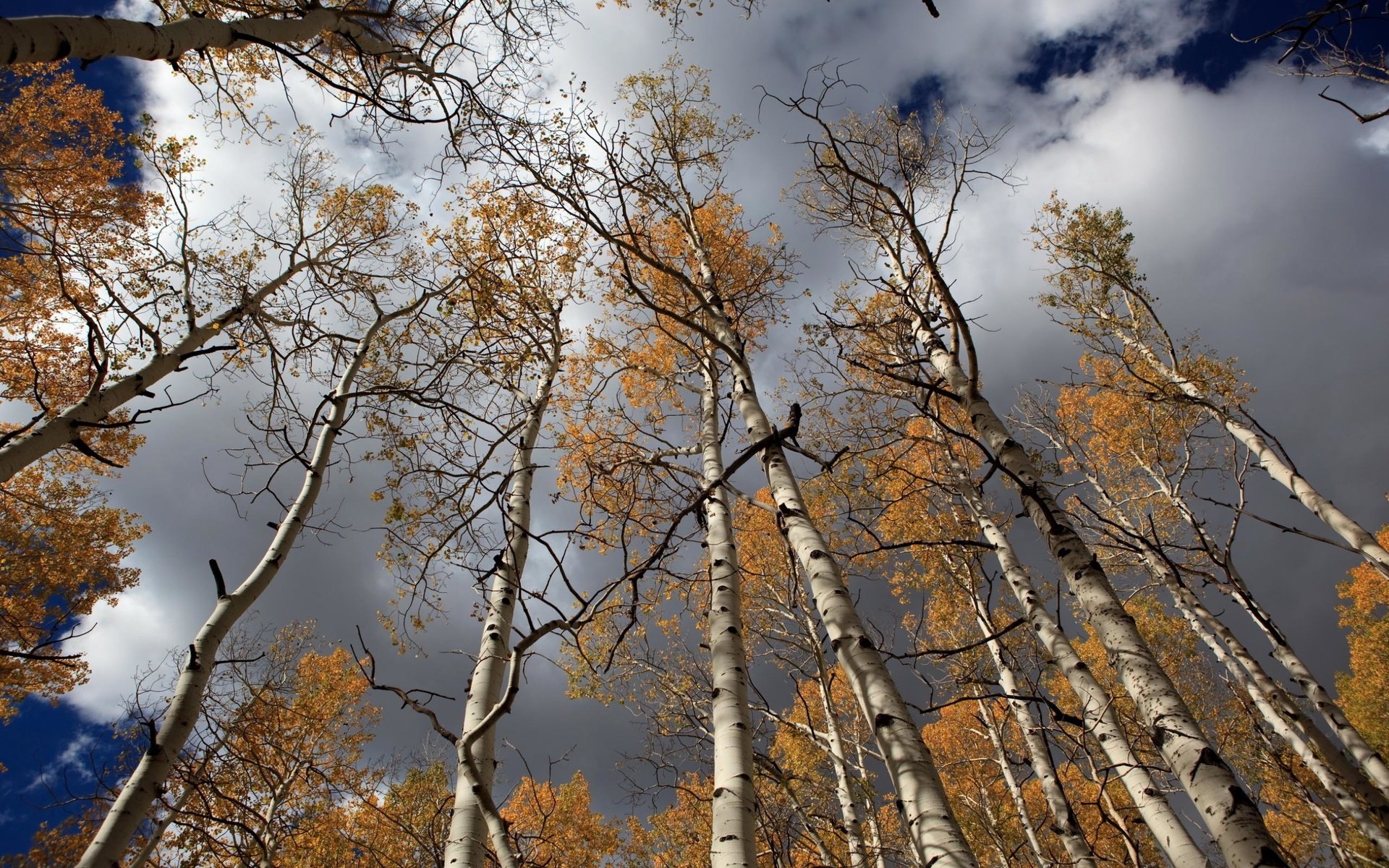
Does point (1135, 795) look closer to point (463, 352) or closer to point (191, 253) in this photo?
point (463, 352)

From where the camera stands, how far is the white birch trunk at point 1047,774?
4.01 metres

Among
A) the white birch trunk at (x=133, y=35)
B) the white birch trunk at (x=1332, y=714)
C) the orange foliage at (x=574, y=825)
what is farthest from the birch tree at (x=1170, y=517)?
the orange foliage at (x=574, y=825)

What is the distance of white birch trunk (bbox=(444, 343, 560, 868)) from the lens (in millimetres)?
3080

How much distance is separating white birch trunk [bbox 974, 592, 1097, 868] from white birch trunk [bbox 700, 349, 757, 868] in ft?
4.24

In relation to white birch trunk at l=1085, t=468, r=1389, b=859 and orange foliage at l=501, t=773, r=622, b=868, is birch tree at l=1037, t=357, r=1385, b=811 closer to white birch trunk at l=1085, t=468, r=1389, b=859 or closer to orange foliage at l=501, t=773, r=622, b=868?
white birch trunk at l=1085, t=468, r=1389, b=859

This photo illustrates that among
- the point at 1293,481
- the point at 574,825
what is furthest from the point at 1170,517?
the point at 574,825

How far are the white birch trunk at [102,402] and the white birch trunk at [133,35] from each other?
85.2 inches

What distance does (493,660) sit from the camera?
13.1 ft

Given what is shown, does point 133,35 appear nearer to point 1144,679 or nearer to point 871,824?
point 1144,679

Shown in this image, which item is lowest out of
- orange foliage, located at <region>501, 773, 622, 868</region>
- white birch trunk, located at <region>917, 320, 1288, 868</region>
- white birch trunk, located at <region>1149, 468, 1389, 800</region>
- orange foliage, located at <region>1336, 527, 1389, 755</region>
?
white birch trunk, located at <region>917, 320, 1288, 868</region>

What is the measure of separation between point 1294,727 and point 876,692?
7221 millimetres

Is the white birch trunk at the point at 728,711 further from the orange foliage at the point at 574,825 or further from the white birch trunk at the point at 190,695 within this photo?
the orange foliage at the point at 574,825

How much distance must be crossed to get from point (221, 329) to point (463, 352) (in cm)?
428

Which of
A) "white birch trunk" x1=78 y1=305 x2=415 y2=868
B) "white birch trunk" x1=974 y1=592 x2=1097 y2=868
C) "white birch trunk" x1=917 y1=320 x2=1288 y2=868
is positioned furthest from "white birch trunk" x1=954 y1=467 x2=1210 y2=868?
"white birch trunk" x1=78 y1=305 x2=415 y2=868
